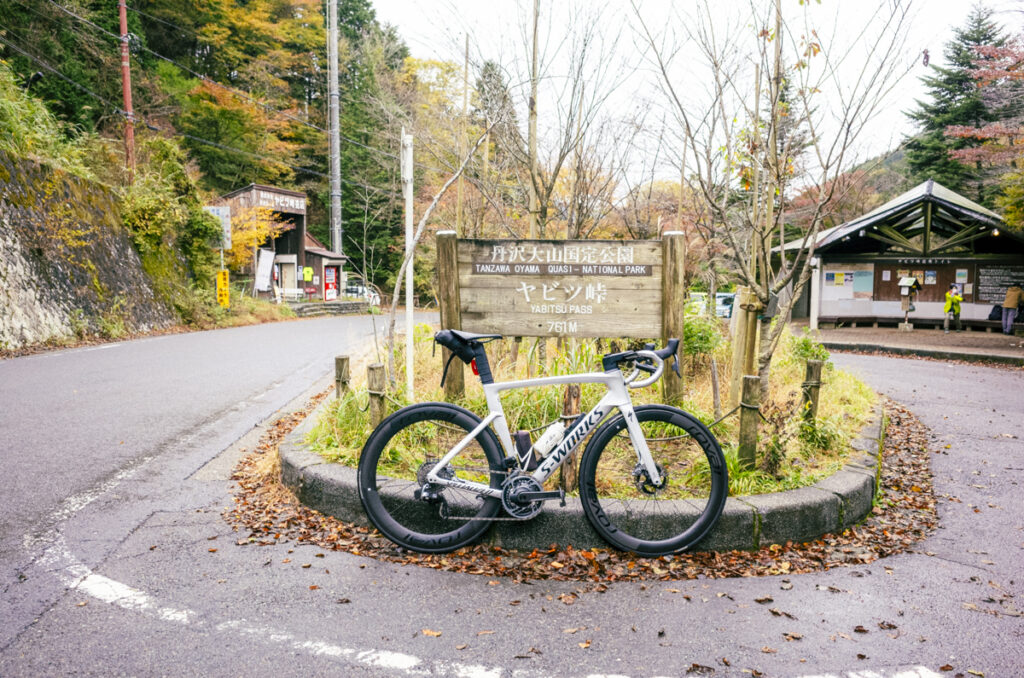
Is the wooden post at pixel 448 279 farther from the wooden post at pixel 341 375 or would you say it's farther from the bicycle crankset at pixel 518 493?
the bicycle crankset at pixel 518 493

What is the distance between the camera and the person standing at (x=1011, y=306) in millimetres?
17828

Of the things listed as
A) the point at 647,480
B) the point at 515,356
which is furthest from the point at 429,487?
the point at 515,356

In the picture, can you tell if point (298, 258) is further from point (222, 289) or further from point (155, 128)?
point (222, 289)

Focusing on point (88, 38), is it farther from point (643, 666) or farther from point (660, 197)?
point (643, 666)

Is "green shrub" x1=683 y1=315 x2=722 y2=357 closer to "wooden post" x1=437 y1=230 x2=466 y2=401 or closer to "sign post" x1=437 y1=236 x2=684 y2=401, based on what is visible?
"sign post" x1=437 y1=236 x2=684 y2=401

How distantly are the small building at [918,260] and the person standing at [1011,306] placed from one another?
1.18 m

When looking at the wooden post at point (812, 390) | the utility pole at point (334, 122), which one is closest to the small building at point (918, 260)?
the wooden post at point (812, 390)

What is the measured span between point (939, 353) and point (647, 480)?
46.0 feet

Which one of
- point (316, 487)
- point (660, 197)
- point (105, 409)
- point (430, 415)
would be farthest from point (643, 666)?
point (660, 197)

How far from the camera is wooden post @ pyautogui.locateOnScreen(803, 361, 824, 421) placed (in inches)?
207

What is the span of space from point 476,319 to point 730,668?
3.12 m

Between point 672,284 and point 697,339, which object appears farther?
point 697,339

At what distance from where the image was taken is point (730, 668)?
8.49 feet

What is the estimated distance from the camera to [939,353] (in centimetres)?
1467
